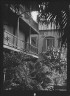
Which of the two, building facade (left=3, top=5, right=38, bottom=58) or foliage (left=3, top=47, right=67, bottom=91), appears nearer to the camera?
foliage (left=3, top=47, right=67, bottom=91)

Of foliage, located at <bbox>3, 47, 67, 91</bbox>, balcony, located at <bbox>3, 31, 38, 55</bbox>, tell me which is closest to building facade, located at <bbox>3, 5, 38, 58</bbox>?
balcony, located at <bbox>3, 31, 38, 55</bbox>

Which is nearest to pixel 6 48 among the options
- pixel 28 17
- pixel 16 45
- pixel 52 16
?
pixel 16 45

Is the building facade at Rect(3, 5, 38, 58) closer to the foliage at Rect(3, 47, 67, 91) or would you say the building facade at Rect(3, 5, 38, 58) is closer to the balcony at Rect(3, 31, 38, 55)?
the balcony at Rect(3, 31, 38, 55)

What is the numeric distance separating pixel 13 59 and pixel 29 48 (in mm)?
2092

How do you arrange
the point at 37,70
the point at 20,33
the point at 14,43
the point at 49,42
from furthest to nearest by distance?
the point at 20,33
the point at 14,43
the point at 49,42
the point at 37,70

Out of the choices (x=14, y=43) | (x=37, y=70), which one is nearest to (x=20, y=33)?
(x=14, y=43)

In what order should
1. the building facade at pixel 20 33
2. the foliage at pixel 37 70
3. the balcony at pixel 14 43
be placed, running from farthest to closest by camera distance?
the building facade at pixel 20 33
the balcony at pixel 14 43
the foliage at pixel 37 70

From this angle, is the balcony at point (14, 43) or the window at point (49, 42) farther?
the window at point (49, 42)

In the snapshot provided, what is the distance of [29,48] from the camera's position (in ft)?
28.6

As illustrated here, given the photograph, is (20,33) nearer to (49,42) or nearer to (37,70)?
(49,42)

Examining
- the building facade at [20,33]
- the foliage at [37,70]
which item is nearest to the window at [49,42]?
the foliage at [37,70]

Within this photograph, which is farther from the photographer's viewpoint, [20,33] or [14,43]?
[20,33]

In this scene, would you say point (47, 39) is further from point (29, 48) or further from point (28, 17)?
point (28, 17)

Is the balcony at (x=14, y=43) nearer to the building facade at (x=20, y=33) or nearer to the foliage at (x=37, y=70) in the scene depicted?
the building facade at (x=20, y=33)
